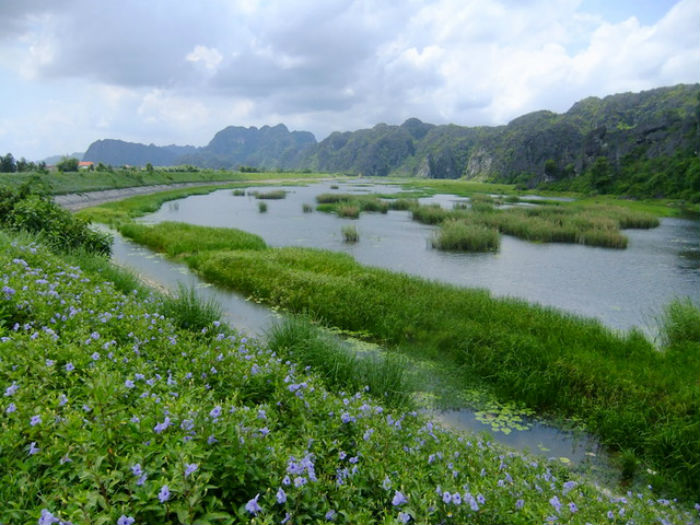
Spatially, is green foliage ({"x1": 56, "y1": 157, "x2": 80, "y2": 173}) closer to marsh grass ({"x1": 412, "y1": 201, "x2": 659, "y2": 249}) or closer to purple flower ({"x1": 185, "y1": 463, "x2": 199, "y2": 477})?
marsh grass ({"x1": 412, "y1": 201, "x2": 659, "y2": 249})

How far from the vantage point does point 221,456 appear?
344 cm

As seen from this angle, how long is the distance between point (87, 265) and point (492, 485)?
12500 millimetres

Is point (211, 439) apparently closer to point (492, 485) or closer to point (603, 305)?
point (492, 485)

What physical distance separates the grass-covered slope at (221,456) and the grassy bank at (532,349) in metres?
1.93

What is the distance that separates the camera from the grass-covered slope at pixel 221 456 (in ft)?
9.98

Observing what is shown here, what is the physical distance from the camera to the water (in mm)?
17297

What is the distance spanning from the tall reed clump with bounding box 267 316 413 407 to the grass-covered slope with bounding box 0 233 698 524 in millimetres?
1833

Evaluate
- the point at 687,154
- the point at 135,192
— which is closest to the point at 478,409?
the point at 135,192

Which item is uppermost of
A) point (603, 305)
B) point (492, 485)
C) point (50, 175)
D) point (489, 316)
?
point (50, 175)

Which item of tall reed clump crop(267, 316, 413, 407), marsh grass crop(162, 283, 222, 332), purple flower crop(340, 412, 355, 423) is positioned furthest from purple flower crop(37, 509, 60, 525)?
marsh grass crop(162, 283, 222, 332)

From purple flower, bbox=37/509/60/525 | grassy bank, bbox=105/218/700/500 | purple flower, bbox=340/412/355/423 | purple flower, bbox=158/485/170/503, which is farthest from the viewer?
grassy bank, bbox=105/218/700/500

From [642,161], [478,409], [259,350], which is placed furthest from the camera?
[642,161]

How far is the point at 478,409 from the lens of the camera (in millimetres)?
8781

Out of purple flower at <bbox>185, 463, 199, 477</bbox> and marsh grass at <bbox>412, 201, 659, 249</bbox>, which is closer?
purple flower at <bbox>185, 463, 199, 477</bbox>
